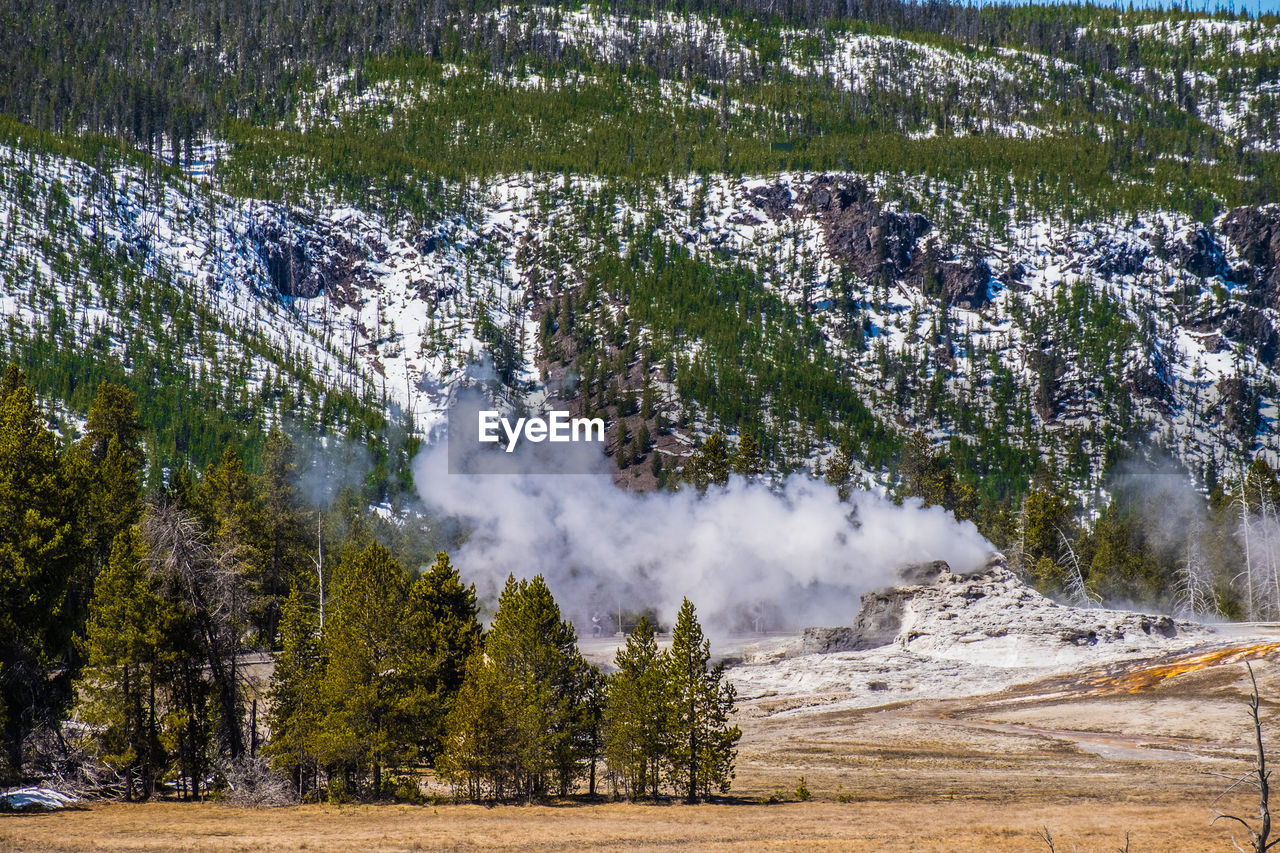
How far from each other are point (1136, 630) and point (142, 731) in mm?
53224

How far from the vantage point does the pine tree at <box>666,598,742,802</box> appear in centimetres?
3934

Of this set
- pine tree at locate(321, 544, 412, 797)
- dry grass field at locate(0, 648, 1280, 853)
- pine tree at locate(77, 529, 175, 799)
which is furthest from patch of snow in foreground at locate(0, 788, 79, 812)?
pine tree at locate(321, 544, 412, 797)

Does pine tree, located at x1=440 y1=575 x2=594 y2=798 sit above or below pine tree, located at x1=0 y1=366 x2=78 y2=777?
below

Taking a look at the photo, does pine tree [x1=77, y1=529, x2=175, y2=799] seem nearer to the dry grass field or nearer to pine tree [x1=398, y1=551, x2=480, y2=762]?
the dry grass field

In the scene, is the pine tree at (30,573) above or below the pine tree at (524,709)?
above

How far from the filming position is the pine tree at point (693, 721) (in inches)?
1549

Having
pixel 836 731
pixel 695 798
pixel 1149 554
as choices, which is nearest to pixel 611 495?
pixel 836 731

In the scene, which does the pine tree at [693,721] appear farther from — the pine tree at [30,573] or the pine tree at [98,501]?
the pine tree at [30,573]

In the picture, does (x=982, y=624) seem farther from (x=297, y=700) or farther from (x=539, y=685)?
(x=297, y=700)

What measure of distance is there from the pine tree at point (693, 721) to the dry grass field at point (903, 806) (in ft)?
4.74

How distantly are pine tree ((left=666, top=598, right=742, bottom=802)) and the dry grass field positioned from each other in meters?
1.44

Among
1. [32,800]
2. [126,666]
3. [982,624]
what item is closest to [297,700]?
[126,666]

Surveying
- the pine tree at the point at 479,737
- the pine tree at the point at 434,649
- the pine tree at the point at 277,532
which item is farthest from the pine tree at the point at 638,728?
the pine tree at the point at 277,532

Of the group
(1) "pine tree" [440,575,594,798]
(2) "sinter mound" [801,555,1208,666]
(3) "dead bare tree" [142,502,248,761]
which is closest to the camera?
(1) "pine tree" [440,575,594,798]
